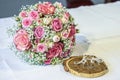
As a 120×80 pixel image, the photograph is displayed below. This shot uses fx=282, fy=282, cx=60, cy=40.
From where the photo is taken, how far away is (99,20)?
2.06 metres

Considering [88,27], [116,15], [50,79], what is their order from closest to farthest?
[50,79] → [88,27] → [116,15]

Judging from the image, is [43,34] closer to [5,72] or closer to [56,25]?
[56,25]

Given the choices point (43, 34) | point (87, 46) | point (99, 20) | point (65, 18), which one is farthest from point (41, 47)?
point (99, 20)

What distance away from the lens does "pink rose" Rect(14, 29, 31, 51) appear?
4.15 feet

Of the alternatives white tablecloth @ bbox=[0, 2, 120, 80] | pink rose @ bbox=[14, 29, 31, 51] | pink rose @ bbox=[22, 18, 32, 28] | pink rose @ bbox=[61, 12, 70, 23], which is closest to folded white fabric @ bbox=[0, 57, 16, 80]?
white tablecloth @ bbox=[0, 2, 120, 80]

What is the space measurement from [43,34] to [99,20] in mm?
886

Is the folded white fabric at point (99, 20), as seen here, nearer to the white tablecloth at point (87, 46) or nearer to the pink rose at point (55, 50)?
the white tablecloth at point (87, 46)

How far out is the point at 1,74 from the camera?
1.26 metres

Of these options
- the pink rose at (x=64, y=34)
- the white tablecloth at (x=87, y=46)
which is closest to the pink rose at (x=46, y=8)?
the pink rose at (x=64, y=34)

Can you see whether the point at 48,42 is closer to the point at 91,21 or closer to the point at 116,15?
the point at 91,21

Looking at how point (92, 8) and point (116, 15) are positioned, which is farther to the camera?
point (92, 8)

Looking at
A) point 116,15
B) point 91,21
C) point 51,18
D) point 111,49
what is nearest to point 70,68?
point 51,18

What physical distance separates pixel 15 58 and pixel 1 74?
0.54 ft

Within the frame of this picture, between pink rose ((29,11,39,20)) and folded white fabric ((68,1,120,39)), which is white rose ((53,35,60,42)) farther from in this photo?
folded white fabric ((68,1,120,39))
